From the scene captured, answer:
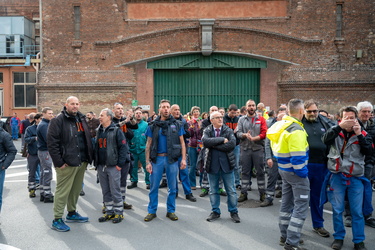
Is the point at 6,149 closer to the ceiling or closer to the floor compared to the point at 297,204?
closer to the ceiling

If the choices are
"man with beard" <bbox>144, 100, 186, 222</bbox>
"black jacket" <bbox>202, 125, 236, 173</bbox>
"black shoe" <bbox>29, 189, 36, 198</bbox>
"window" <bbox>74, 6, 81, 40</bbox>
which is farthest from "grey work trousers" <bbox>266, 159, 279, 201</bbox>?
"window" <bbox>74, 6, 81, 40</bbox>

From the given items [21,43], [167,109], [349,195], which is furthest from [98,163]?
[21,43]

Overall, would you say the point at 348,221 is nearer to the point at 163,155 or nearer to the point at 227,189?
the point at 227,189

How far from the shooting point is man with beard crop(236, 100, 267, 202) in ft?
24.5

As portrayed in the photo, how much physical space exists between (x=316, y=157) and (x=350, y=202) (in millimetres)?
822

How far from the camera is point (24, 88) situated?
25969mm

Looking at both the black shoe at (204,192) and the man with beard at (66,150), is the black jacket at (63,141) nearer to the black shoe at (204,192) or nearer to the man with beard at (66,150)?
the man with beard at (66,150)

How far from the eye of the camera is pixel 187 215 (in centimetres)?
652

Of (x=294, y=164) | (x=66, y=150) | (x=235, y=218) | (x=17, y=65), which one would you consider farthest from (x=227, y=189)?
(x=17, y=65)

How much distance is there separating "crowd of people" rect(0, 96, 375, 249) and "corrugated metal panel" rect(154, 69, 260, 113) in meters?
10.2

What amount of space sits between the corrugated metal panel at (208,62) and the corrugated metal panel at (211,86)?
360 millimetres

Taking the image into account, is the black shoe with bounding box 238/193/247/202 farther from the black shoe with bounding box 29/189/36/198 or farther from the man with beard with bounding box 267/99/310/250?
the black shoe with bounding box 29/189/36/198

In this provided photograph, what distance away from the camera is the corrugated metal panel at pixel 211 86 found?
58.4 ft

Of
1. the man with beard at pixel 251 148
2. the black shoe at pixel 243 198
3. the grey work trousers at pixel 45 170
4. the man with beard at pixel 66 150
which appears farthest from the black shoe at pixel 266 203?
the grey work trousers at pixel 45 170
